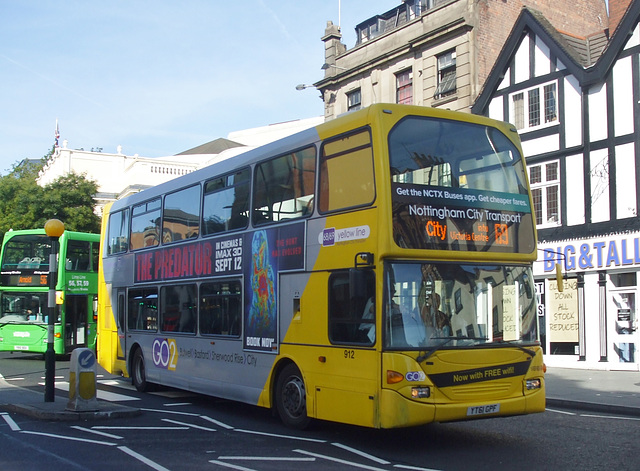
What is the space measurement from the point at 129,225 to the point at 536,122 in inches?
528

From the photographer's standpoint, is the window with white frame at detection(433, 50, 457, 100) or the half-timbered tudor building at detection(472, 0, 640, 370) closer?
the half-timbered tudor building at detection(472, 0, 640, 370)

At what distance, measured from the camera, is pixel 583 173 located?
22.2 m

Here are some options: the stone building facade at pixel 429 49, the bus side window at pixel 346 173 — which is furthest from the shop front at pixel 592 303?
the bus side window at pixel 346 173

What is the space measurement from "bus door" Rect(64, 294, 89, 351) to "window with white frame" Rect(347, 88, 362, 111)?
13281mm

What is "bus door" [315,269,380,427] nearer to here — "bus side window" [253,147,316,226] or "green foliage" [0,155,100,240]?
"bus side window" [253,147,316,226]

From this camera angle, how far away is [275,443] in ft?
32.1

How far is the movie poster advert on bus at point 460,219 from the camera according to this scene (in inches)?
357

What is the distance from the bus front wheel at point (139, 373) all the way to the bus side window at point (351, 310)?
25.6 feet

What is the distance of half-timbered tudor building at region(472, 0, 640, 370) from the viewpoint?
21062 mm

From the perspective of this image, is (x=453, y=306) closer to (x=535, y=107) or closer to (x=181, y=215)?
(x=181, y=215)

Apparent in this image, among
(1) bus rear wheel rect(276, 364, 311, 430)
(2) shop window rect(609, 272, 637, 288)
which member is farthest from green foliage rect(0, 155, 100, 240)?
(1) bus rear wheel rect(276, 364, 311, 430)

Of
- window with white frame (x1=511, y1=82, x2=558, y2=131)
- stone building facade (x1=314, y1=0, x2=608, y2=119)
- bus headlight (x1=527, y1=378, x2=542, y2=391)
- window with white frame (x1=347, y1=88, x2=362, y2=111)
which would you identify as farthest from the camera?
window with white frame (x1=347, y1=88, x2=362, y2=111)

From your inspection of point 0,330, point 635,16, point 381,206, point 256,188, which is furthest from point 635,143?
point 0,330

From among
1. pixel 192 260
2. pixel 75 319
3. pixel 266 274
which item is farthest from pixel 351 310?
pixel 75 319
